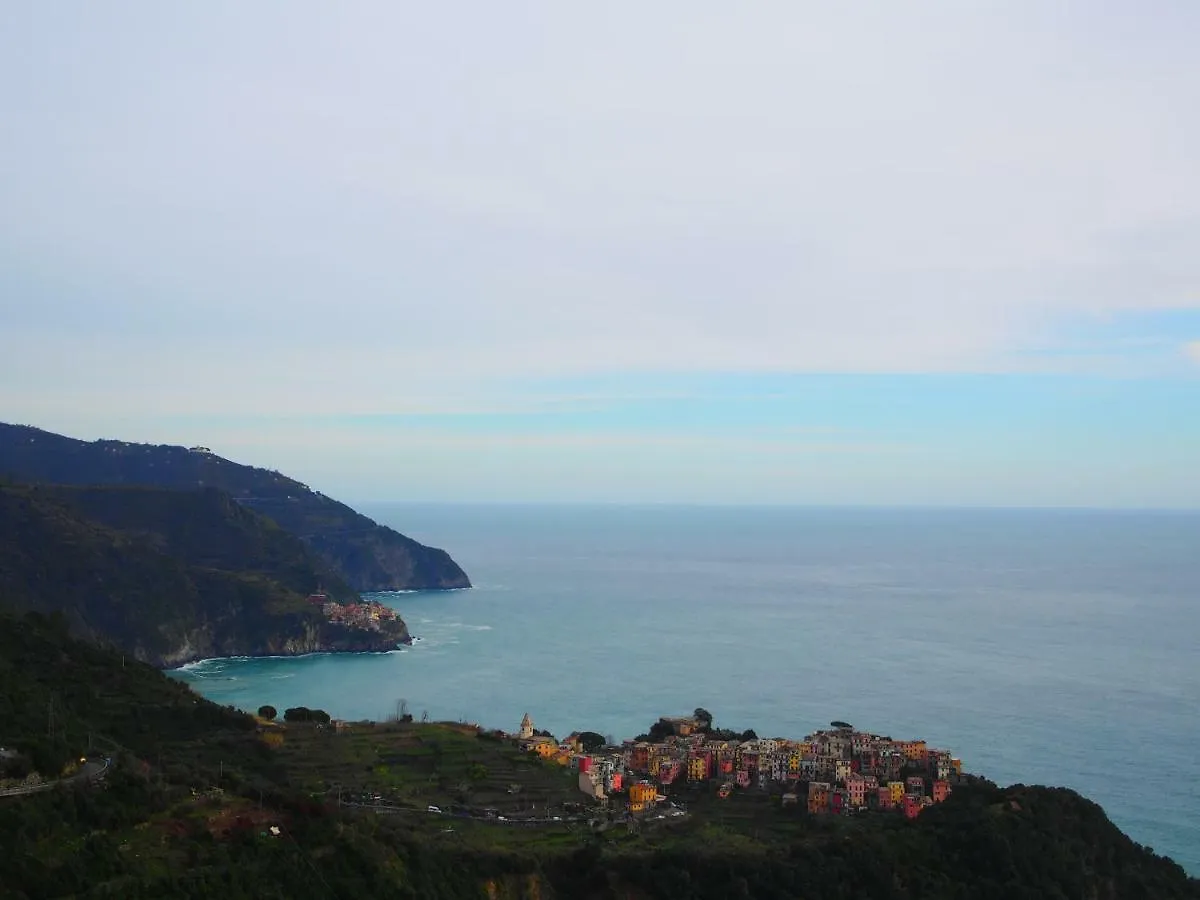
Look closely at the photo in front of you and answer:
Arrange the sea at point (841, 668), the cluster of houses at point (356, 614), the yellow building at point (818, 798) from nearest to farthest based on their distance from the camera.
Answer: the yellow building at point (818, 798) → the sea at point (841, 668) → the cluster of houses at point (356, 614)

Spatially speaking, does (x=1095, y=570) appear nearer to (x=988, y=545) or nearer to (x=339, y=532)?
(x=988, y=545)

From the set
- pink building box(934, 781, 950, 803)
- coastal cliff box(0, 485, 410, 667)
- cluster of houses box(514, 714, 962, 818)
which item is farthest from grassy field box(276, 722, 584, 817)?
coastal cliff box(0, 485, 410, 667)

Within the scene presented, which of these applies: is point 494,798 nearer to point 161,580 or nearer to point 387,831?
point 387,831

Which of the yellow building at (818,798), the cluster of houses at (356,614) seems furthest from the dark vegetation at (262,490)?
the yellow building at (818,798)

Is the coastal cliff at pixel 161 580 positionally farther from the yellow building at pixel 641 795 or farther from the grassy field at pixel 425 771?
the yellow building at pixel 641 795

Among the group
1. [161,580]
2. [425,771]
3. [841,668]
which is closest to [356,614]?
[161,580]

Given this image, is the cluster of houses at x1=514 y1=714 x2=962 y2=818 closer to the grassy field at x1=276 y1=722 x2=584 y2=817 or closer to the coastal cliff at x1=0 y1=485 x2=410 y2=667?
the grassy field at x1=276 y1=722 x2=584 y2=817

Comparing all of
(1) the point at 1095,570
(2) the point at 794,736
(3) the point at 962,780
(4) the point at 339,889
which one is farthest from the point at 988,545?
(4) the point at 339,889
